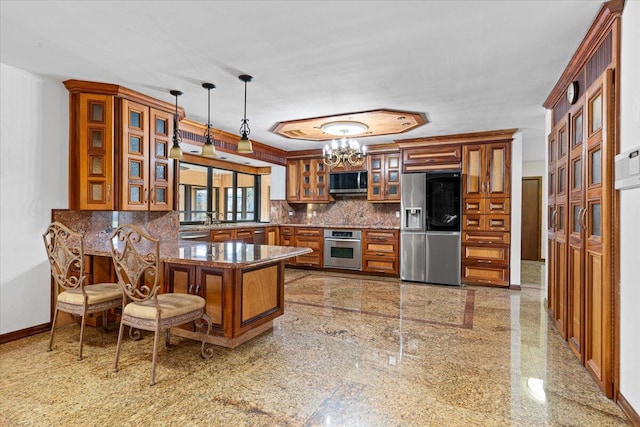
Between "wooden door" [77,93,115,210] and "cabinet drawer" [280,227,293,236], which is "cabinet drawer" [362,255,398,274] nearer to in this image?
"cabinet drawer" [280,227,293,236]

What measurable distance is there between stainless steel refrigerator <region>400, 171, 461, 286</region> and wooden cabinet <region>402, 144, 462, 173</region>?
0.70 ft

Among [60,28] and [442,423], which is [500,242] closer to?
[442,423]

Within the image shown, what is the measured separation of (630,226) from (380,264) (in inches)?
172

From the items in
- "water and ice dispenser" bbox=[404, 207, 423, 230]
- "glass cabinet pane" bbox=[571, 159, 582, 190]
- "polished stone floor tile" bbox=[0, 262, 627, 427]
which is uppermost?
"glass cabinet pane" bbox=[571, 159, 582, 190]

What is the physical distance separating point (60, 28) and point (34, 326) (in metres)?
2.57

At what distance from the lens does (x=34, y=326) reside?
3.20 m

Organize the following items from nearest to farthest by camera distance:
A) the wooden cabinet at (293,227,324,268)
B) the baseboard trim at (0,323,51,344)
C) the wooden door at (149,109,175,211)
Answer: the baseboard trim at (0,323,51,344) < the wooden door at (149,109,175,211) < the wooden cabinet at (293,227,324,268)

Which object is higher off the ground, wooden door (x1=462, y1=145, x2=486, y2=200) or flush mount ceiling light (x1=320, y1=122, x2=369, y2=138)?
flush mount ceiling light (x1=320, y1=122, x2=369, y2=138)

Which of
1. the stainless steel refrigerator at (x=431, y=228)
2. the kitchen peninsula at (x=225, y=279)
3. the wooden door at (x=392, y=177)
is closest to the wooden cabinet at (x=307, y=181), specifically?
the wooden door at (x=392, y=177)

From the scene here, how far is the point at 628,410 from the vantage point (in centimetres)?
191

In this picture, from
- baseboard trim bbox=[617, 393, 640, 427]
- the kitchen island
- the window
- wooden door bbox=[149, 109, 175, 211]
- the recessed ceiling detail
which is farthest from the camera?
the window

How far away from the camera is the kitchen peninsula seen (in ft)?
8.88

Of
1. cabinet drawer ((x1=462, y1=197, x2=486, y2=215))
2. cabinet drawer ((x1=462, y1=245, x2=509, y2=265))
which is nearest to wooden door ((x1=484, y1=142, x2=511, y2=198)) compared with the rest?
cabinet drawer ((x1=462, y1=197, x2=486, y2=215))

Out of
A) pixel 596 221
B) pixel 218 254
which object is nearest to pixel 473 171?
pixel 596 221
